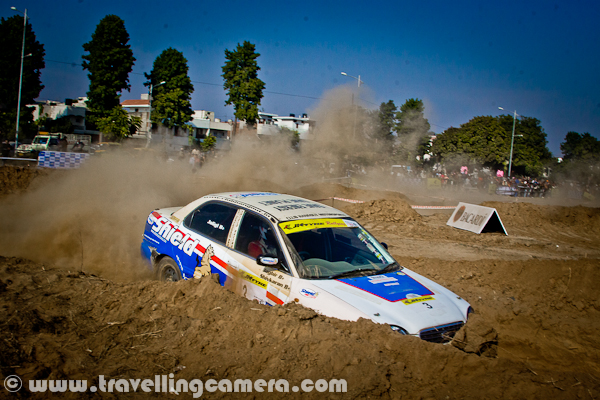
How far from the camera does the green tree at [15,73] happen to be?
3675 cm

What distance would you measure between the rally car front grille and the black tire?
3.05 meters

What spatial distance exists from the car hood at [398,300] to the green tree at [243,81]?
3607 cm

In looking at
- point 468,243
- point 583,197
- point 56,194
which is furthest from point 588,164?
point 56,194

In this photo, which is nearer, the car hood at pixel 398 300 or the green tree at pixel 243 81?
the car hood at pixel 398 300

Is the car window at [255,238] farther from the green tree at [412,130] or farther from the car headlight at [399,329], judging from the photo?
the green tree at [412,130]

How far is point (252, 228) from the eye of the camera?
15.1ft

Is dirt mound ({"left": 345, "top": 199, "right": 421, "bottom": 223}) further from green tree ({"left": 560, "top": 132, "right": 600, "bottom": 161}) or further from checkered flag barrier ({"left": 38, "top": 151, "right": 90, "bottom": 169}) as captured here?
green tree ({"left": 560, "top": 132, "right": 600, "bottom": 161})

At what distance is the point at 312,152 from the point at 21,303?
21.9 meters

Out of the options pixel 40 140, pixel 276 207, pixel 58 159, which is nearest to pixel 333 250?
pixel 276 207

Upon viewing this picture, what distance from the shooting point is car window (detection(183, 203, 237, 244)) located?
485 centimetres

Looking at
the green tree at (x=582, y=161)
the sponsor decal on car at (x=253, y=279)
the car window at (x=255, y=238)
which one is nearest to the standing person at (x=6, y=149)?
the car window at (x=255, y=238)

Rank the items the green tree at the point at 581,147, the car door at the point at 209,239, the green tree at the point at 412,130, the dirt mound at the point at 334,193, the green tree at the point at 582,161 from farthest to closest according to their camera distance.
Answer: the green tree at the point at 581,147, the green tree at the point at 582,161, the green tree at the point at 412,130, the dirt mound at the point at 334,193, the car door at the point at 209,239

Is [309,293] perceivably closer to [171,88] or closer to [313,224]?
[313,224]
